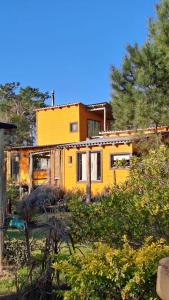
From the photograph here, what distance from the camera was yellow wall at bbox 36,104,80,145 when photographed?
114 feet

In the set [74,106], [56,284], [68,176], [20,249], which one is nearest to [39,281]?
[56,284]

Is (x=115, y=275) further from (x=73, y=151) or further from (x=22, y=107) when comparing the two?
(x=22, y=107)

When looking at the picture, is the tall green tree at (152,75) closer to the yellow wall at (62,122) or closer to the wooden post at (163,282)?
the yellow wall at (62,122)

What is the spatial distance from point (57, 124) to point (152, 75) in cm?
1523

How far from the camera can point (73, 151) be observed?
29.7 meters

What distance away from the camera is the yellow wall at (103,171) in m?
27.0

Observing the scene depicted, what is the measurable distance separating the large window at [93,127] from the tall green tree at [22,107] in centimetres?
1390

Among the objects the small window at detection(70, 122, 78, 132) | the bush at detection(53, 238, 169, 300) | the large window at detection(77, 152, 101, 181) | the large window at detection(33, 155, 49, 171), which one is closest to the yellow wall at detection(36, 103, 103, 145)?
the small window at detection(70, 122, 78, 132)

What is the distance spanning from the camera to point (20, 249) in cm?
743

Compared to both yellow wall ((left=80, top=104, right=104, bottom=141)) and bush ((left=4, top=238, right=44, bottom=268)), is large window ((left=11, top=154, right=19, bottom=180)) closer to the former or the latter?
yellow wall ((left=80, top=104, right=104, bottom=141))

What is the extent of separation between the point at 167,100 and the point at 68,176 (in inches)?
432

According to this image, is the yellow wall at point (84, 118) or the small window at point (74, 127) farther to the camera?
the small window at point (74, 127)

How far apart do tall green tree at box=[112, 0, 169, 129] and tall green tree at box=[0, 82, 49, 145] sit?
88.1 ft

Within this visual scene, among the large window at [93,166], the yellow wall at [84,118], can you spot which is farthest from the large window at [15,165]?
the large window at [93,166]
